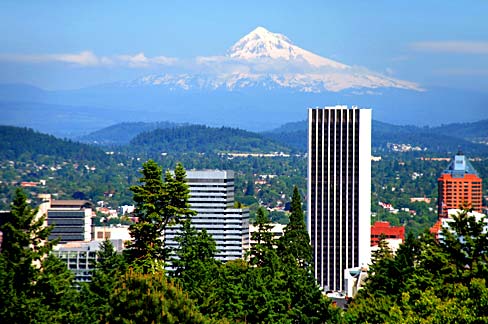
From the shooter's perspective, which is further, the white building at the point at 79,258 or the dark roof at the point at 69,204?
the dark roof at the point at 69,204

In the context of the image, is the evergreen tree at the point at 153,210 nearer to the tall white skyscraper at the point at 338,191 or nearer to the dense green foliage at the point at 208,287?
the dense green foliage at the point at 208,287

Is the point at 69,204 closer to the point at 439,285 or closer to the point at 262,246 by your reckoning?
the point at 262,246

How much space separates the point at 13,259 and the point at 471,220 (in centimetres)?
1381

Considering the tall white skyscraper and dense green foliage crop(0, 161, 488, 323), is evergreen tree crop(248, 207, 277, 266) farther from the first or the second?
the tall white skyscraper

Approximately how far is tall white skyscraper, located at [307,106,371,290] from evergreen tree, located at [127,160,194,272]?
56.6 metres

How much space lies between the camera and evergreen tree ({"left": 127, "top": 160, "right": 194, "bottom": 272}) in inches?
1444

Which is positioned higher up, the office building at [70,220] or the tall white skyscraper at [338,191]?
the tall white skyscraper at [338,191]

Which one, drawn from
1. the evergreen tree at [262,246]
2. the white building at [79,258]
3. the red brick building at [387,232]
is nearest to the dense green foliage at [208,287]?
the evergreen tree at [262,246]

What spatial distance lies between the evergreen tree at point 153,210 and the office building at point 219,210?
67.6 metres

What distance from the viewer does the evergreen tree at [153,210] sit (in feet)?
120

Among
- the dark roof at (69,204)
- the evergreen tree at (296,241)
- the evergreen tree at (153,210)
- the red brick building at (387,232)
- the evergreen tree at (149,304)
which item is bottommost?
the red brick building at (387,232)

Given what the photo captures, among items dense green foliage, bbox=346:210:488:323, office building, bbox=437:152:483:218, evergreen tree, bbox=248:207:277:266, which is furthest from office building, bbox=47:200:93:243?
dense green foliage, bbox=346:210:488:323

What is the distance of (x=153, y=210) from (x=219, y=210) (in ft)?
235

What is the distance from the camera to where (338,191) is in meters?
98.2
